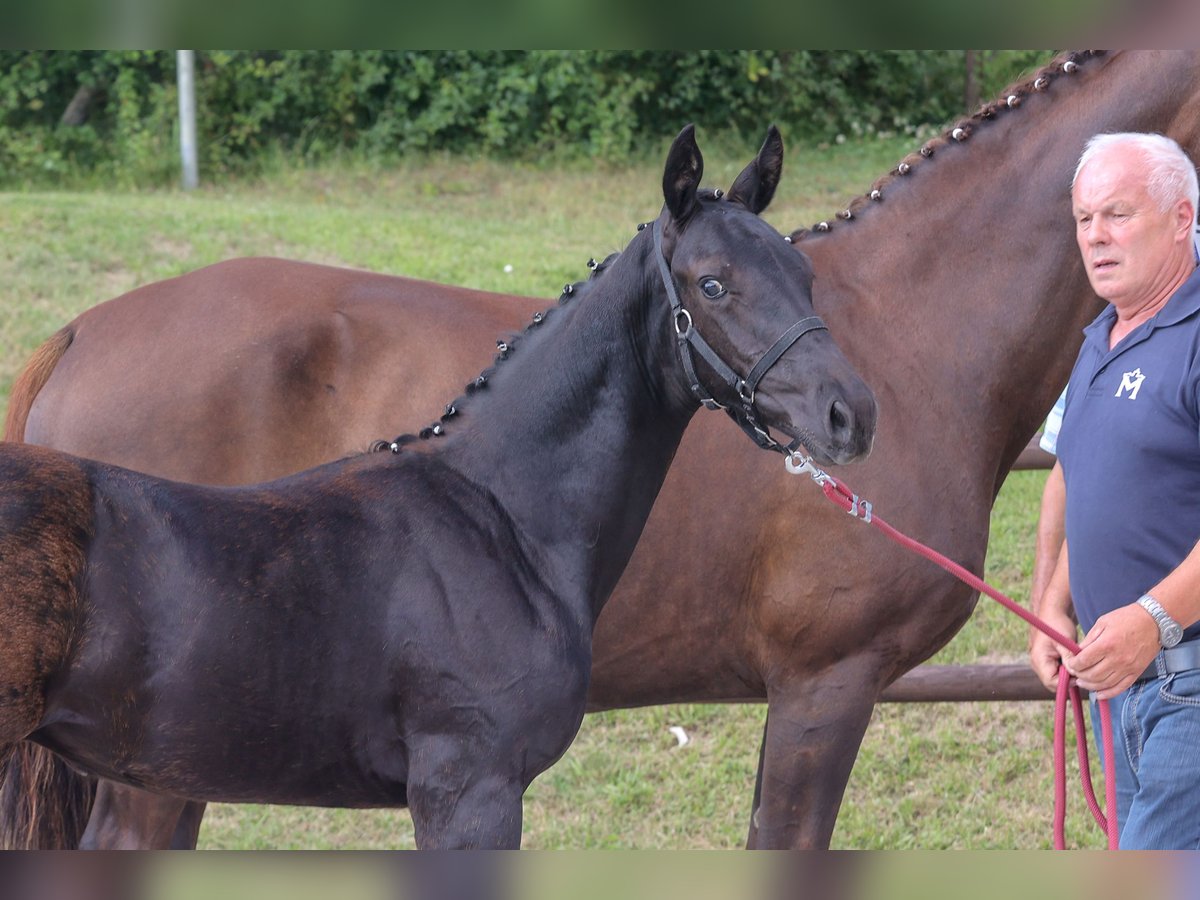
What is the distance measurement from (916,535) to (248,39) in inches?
94.1

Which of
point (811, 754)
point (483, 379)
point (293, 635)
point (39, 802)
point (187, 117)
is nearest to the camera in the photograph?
point (293, 635)

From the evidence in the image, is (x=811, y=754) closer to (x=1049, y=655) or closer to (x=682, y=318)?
(x=1049, y=655)

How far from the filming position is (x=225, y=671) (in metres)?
2.05

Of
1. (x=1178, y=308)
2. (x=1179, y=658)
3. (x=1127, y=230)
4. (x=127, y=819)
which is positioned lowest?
(x=127, y=819)

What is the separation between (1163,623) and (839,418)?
67 cm

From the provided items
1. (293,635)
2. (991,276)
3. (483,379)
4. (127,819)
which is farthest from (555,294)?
(293,635)

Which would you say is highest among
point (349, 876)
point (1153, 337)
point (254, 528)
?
point (1153, 337)

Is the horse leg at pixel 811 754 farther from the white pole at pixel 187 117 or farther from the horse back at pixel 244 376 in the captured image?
the white pole at pixel 187 117

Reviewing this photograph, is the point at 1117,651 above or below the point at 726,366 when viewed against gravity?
below

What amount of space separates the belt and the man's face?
668 mm

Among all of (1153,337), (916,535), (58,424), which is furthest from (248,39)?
(58,424)

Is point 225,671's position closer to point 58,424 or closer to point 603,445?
point 603,445

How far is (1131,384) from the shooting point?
2.30 meters

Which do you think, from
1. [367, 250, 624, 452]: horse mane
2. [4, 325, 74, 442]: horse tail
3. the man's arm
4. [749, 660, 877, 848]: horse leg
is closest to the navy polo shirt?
the man's arm
